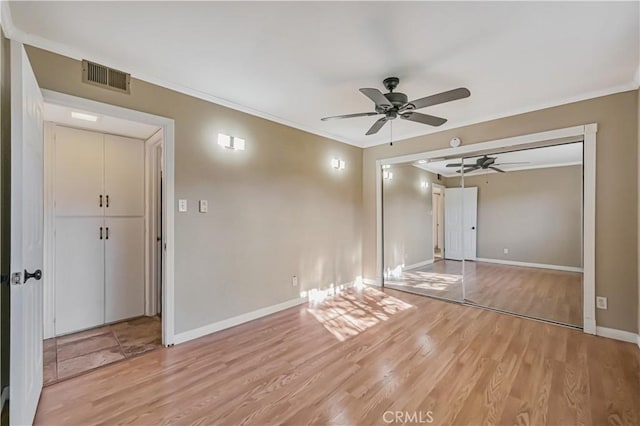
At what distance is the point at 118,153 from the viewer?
3598mm

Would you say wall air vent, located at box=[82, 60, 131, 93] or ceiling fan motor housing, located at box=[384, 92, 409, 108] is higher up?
wall air vent, located at box=[82, 60, 131, 93]

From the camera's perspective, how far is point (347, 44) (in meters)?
2.22

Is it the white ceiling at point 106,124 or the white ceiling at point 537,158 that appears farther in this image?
the white ceiling at point 537,158

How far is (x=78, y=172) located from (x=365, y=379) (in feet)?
12.4

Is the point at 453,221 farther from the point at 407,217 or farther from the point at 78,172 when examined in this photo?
the point at 78,172

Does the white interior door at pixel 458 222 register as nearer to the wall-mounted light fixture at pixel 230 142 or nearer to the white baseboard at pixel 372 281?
the white baseboard at pixel 372 281

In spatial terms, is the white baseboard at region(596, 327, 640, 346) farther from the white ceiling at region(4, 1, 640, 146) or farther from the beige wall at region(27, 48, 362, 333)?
the beige wall at region(27, 48, 362, 333)

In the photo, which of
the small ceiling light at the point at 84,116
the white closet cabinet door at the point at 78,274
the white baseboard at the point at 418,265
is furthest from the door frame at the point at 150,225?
the white baseboard at the point at 418,265

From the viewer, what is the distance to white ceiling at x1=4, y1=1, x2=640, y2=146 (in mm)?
1864

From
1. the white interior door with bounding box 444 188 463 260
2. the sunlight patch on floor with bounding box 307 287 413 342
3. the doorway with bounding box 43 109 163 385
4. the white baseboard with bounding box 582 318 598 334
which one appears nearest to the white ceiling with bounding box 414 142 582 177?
the white interior door with bounding box 444 188 463 260

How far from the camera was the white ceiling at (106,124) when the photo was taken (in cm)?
286

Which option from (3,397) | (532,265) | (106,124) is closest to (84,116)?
(106,124)

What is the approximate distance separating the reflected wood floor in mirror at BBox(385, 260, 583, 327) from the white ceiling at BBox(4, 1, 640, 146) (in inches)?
103

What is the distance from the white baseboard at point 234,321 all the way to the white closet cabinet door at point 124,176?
70.9 inches
